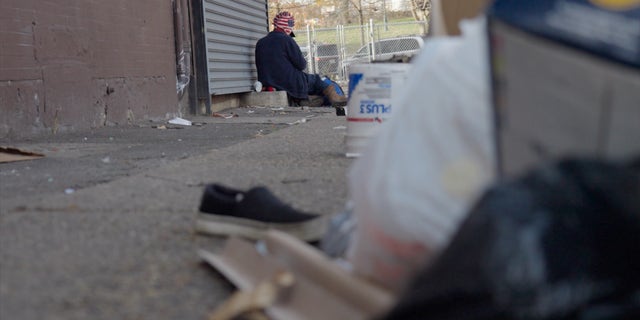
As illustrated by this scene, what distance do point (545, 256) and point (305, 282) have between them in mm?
674

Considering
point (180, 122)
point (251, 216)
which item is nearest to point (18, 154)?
point (251, 216)

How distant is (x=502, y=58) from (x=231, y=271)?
961 millimetres

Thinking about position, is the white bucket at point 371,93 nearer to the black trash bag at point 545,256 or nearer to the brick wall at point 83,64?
the black trash bag at point 545,256

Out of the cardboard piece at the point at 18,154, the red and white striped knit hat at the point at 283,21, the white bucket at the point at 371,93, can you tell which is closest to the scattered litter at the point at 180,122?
the cardboard piece at the point at 18,154

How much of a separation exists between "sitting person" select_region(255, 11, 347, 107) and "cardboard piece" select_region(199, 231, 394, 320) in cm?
1106

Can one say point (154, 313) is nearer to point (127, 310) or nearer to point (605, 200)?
point (127, 310)

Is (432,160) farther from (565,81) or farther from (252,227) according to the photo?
(252,227)

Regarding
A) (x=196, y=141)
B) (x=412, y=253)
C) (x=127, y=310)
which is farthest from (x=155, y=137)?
(x=412, y=253)

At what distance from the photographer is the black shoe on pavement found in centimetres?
230

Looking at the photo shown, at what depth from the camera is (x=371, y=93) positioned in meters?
4.23

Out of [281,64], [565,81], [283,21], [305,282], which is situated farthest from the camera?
[283,21]

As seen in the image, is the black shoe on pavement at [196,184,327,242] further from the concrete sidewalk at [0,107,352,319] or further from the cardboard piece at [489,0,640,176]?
the cardboard piece at [489,0,640,176]

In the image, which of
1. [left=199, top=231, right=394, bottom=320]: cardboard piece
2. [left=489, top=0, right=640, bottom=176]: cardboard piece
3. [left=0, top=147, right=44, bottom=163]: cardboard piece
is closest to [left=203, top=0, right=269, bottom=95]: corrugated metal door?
[left=0, top=147, right=44, bottom=163]: cardboard piece

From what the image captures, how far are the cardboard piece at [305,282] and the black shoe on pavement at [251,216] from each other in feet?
0.53
